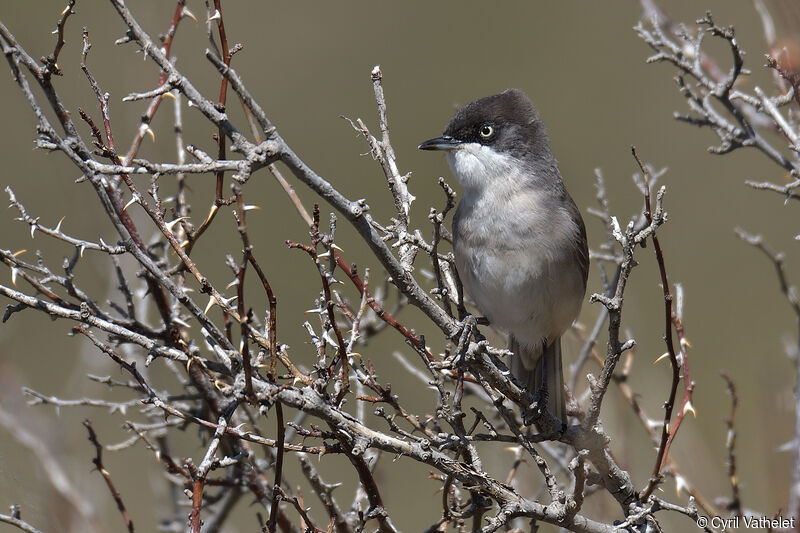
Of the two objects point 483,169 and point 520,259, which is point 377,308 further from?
point 483,169

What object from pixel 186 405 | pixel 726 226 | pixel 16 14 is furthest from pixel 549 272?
pixel 16 14

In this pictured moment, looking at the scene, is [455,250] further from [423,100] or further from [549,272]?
[423,100]

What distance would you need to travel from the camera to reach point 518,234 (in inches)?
145

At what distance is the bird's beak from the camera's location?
3.79m

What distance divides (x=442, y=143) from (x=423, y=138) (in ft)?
20.0

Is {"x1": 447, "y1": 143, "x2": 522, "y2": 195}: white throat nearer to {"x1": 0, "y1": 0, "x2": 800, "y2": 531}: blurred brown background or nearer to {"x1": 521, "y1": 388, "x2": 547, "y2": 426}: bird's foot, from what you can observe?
{"x1": 521, "y1": 388, "x2": 547, "y2": 426}: bird's foot

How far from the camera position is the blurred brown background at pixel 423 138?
7863 millimetres

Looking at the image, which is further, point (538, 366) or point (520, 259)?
point (538, 366)

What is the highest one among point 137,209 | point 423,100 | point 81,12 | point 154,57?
point 81,12

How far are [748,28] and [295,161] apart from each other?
1046 centimetres

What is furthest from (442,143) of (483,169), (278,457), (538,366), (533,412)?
(278,457)

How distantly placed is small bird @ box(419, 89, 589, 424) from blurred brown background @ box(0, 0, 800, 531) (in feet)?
5.77

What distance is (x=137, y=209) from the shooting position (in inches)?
145

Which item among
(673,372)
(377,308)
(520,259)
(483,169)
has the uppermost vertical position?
(483,169)
